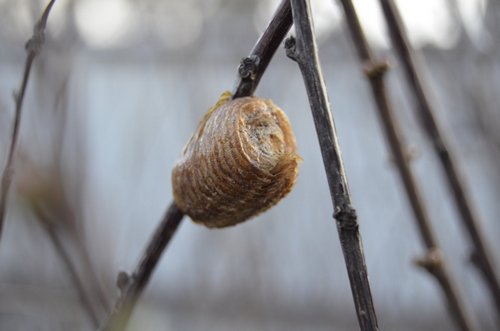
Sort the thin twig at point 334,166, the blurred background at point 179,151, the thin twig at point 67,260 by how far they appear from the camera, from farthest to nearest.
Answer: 1. the blurred background at point 179,151
2. the thin twig at point 67,260
3. the thin twig at point 334,166

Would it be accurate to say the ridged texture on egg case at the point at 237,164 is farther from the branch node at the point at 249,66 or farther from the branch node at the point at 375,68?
the branch node at the point at 375,68

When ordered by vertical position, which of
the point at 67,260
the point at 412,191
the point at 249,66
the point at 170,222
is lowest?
the point at 67,260

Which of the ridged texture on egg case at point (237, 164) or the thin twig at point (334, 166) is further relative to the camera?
the ridged texture on egg case at point (237, 164)

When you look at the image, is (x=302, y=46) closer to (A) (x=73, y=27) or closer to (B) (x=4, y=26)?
(A) (x=73, y=27)

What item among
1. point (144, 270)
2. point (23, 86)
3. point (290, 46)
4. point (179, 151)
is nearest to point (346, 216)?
point (290, 46)

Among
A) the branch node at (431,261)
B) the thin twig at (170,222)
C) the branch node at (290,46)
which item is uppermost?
the branch node at (431,261)

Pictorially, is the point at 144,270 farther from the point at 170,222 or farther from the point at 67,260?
the point at 67,260

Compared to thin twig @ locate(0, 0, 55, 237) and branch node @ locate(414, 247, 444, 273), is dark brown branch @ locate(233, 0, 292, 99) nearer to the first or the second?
thin twig @ locate(0, 0, 55, 237)

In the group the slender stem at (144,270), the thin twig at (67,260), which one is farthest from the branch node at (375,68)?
the thin twig at (67,260)
